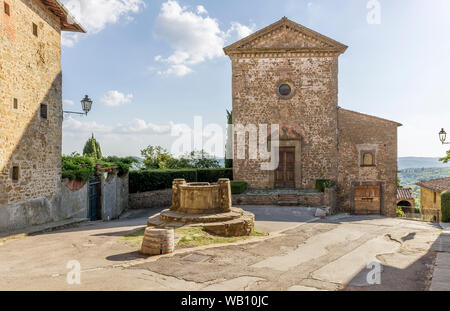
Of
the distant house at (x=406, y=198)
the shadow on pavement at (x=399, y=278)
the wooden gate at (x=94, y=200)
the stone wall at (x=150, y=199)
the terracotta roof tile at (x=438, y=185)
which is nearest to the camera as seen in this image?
the shadow on pavement at (x=399, y=278)

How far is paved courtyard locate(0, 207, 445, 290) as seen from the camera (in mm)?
4927

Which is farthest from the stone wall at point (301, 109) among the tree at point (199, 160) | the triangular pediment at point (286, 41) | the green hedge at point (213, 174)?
the tree at point (199, 160)

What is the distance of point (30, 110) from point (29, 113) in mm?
132

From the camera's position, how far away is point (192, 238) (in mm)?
7742

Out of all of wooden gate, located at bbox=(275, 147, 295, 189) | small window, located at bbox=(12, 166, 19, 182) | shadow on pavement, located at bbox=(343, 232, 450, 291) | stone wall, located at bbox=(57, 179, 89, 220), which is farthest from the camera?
wooden gate, located at bbox=(275, 147, 295, 189)

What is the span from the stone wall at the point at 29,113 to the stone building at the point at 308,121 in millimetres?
9994

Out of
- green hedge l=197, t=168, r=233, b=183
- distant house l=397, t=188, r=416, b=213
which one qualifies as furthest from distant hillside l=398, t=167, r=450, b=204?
green hedge l=197, t=168, r=233, b=183

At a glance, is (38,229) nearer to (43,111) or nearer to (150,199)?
(43,111)

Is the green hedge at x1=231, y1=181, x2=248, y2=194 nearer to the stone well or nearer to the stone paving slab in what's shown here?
the stone well

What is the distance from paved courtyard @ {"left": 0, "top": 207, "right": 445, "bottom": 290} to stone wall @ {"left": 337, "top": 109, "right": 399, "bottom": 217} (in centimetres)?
888

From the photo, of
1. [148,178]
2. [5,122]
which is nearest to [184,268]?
[5,122]

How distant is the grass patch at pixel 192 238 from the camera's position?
24.6 feet

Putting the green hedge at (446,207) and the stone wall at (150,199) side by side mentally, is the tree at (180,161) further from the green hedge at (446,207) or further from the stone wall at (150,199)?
the green hedge at (446,207)
